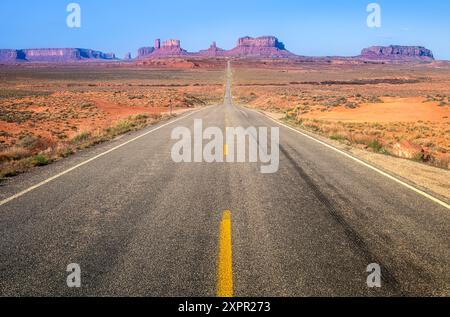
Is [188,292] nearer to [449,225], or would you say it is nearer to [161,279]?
[161,279]

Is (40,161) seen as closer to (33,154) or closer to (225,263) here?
(33,154)

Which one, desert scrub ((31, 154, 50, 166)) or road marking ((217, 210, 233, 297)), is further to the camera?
desert scrub ((31, 154, 50, 166))

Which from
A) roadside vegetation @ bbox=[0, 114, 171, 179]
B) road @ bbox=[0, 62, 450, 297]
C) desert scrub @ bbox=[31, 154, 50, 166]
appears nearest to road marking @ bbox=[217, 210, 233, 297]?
road @ bbox=[0, 62, 450, 297]

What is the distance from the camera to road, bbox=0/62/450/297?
13.7ft

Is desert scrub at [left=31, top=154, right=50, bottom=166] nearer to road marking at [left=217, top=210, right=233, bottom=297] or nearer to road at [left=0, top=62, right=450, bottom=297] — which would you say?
road at [left=0, top=62, right=450, bottom=297]

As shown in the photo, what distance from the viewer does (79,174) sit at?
9.39 m

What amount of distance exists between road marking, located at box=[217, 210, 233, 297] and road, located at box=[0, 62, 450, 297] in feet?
0.06

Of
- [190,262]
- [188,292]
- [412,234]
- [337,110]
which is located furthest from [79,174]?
[337,110]

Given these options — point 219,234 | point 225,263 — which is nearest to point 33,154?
point 219,234

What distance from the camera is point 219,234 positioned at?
5496mm

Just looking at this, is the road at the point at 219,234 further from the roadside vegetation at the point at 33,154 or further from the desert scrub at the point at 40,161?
the desert scrub at the point at 40,161

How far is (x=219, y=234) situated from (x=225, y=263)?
3.06ft

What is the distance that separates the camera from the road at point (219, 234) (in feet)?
13.7

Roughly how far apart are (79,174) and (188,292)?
21.0ft
